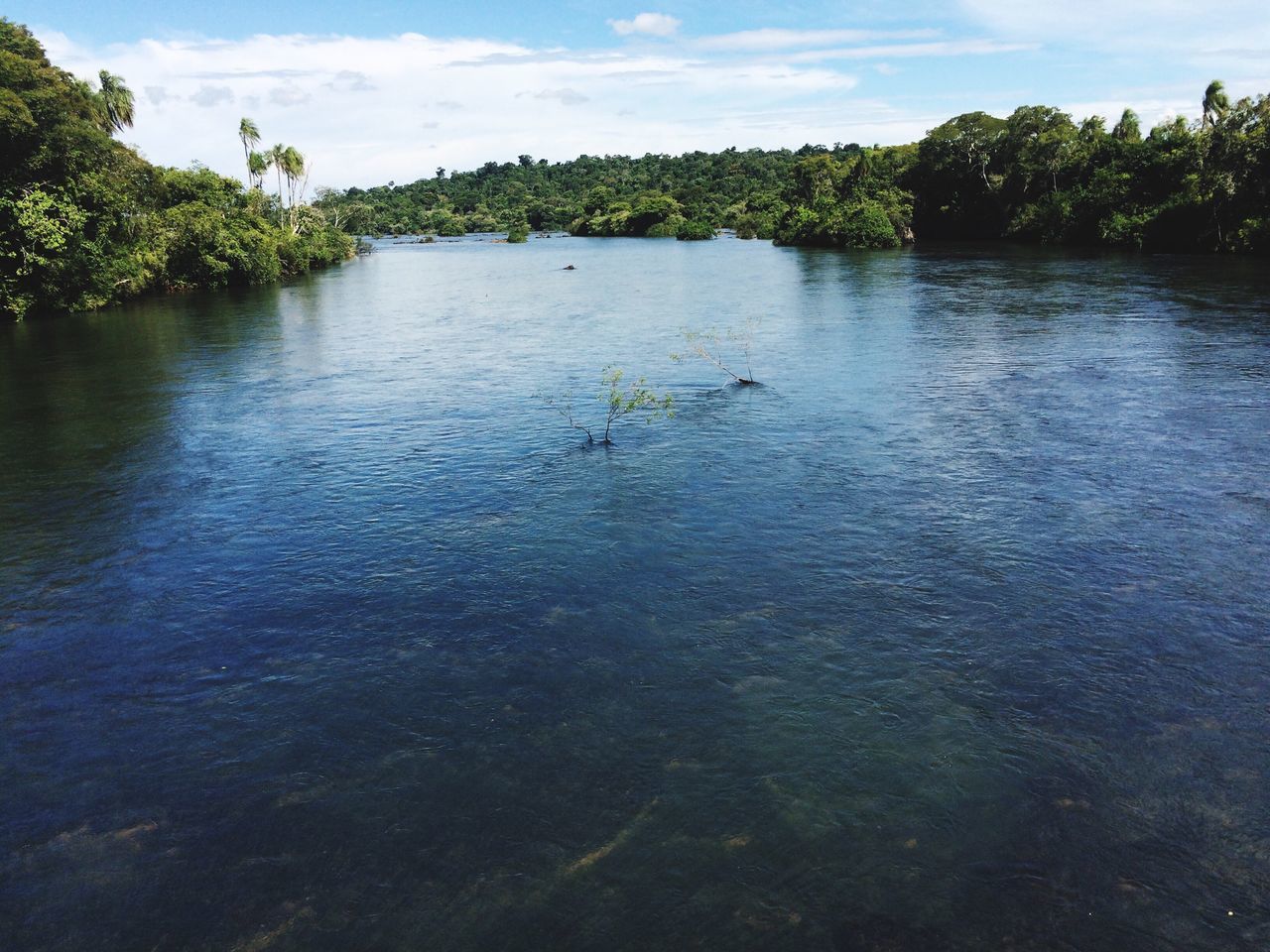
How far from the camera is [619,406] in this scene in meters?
29.6

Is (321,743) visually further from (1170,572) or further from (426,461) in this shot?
(1170,572)

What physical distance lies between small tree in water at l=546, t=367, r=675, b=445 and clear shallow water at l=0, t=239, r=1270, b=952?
2.34 feet

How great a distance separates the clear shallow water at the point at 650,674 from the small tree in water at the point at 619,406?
0.71 meters

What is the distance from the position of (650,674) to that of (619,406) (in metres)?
16.8

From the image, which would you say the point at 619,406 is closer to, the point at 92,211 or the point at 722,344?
the point at 722,344

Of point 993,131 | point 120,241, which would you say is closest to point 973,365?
point 120,241

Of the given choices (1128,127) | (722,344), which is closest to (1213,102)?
(1128,127)

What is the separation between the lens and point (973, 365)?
3512cm

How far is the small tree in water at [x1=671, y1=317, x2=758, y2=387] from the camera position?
117ft

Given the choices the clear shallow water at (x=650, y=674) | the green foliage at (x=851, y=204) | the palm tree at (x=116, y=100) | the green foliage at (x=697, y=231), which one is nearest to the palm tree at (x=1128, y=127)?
the green foliage at (x=851, y=204)

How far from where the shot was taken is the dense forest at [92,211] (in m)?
48.9

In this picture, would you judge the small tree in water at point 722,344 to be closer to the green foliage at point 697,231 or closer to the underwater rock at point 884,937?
the underwater rock at point 884,937

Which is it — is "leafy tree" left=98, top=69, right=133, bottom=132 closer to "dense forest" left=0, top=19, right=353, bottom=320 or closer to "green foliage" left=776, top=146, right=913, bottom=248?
"dense forest" left=0, top=19, right=353, bottom=320

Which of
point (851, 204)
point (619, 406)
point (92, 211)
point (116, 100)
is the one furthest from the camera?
point (851, 204)
